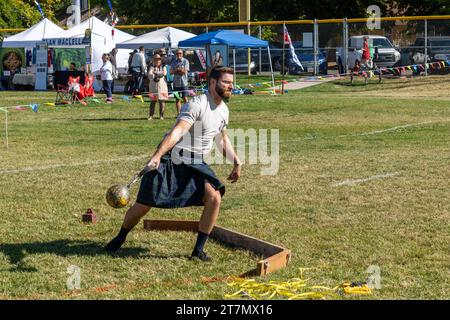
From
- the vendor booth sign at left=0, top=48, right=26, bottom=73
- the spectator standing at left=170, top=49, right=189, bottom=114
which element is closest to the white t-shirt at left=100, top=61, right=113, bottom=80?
the spectator standing at left=170, top=49, right=189, bottom=114

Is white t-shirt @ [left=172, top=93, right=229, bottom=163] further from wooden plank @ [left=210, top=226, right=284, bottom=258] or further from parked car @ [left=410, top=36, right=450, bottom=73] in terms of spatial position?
parked car @ [left=410, top=36, right=450, bottom=73]

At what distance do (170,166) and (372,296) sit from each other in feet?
6.83

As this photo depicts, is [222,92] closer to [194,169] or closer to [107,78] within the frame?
[194,169]

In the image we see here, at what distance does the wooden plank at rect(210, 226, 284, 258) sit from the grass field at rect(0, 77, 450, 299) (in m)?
0.12

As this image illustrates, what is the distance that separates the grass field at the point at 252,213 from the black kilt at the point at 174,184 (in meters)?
0.50

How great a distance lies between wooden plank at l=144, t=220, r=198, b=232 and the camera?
8398 mm

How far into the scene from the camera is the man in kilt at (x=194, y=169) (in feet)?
23.6

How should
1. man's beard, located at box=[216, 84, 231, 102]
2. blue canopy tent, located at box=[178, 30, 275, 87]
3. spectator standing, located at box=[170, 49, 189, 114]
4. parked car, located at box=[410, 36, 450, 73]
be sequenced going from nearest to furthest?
1. man's beard, located at box=[216, 84, 231, 102]
2. spectator standing, located at box=[170, 49, 189, 114]
3. blue canopy tent, located at box=[178, 30, 275, 87]
4. parked car, located at box=[410, 36, 450, 73]

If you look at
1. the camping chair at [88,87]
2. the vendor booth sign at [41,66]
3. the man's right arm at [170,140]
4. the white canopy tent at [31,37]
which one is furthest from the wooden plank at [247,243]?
the white canopy tent at [31,37]

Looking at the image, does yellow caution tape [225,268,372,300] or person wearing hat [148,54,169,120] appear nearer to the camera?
yellow caution tape [225,268,372,300]

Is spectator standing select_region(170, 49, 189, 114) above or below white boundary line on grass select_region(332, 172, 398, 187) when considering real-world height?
above

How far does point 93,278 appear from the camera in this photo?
6707 mm

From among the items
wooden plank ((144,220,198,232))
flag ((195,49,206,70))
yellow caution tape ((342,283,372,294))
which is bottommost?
yellow caution tape ((342,283,372,294))

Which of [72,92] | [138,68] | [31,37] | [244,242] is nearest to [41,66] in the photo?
[31,37]
